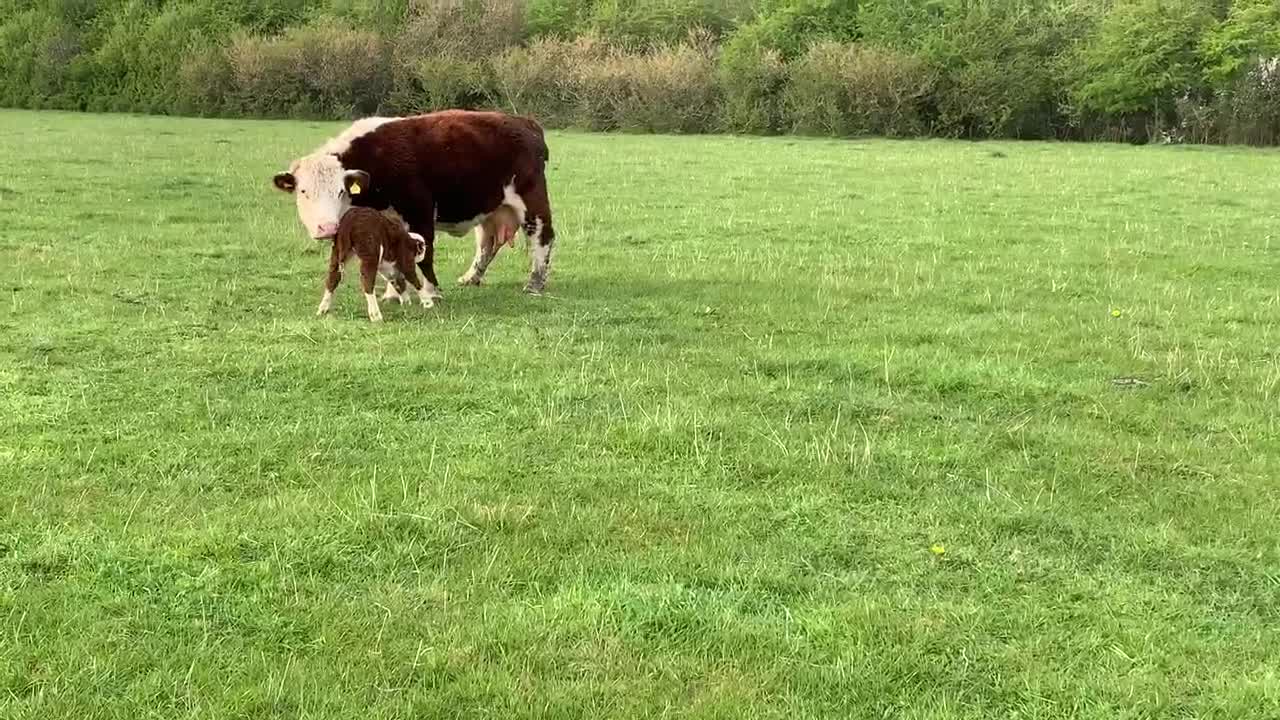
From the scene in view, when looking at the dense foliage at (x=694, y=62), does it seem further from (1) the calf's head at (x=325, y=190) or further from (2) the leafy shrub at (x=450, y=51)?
(1) the calf's head at (x=325, y=190)

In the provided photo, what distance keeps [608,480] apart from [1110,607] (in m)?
2.33

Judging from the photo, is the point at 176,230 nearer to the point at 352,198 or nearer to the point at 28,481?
the point at 352,198

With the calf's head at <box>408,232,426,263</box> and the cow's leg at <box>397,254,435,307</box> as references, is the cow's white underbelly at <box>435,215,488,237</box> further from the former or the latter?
the cow's leg at <box>397,254,435,307</box>

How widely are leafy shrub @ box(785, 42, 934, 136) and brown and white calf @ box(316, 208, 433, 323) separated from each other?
127ft

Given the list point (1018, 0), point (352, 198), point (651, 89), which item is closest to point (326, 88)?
point (651, 89)

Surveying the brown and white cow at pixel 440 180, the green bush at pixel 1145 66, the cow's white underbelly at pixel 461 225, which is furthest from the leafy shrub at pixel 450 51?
the cow's white underbelly at pixel 461 225

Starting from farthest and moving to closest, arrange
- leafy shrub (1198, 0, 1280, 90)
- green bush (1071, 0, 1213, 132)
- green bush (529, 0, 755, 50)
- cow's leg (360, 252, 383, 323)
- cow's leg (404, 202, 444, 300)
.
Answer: green bush (529, 0, 755, 50) < green bush (1071, 0, 1213, 132) < leafy shrub (1198, 0, 1280, 90) < cow's leg (404, 202, 444, 300) < cow's leg (360, 252, 383, 323)

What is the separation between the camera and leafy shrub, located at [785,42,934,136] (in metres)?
46.0

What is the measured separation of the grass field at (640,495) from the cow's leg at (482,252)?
361 millimetres

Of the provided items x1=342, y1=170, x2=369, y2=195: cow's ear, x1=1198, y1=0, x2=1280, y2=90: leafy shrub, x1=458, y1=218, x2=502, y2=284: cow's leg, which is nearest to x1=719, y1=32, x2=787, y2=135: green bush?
x1=1198, y1=0, x2=1280, y2=90: leafy shrub

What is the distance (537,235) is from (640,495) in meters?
6.05

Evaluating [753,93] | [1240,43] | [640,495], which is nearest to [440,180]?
[640,495]

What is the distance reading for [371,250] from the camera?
9.40 m

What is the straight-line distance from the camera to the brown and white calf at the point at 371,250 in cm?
941
